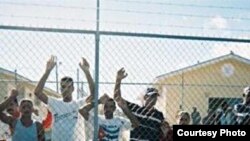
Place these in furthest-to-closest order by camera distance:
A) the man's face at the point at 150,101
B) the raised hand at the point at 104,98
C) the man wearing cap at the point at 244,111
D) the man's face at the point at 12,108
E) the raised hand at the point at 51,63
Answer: the man wearing cap at the point at 244,111 < the man's face at the point at 150,101 < the man's face at the point at 12,108 < the raised hand at the point at 104,98 < the raised hand at the point at 51,63

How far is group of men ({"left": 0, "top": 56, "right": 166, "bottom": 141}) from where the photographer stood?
17.5 feet

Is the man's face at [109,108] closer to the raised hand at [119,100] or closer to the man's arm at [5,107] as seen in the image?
the raised hand at [119,100]

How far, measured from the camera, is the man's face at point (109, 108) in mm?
5633

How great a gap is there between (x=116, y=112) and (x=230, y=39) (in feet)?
5.06

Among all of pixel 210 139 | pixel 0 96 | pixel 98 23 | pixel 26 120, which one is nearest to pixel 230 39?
pixel 210 139

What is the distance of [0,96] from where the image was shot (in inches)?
324

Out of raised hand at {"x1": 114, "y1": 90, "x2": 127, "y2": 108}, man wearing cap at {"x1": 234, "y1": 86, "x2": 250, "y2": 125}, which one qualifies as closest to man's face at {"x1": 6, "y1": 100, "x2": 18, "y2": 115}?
raised hand at {"x1": 114, "y1": 90, "x2": 127, "y2": 108}

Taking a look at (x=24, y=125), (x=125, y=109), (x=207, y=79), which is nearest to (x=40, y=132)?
(x=24, y=125)

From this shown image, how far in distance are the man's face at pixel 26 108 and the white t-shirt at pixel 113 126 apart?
650 millimetres

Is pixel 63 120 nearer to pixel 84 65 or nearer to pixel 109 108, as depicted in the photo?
pixel 109 108

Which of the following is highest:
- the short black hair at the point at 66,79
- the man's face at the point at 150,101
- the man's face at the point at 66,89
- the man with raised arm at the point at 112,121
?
the short black hair at the point at 66,79

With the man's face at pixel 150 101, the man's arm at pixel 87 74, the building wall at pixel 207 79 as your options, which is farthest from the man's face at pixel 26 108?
the building wall at pixel 207 79

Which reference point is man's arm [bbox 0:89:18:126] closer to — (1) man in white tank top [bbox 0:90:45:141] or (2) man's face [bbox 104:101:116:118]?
(1) man in white tank top [bbox 0:90:45:141]

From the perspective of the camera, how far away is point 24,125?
5.38 meters
